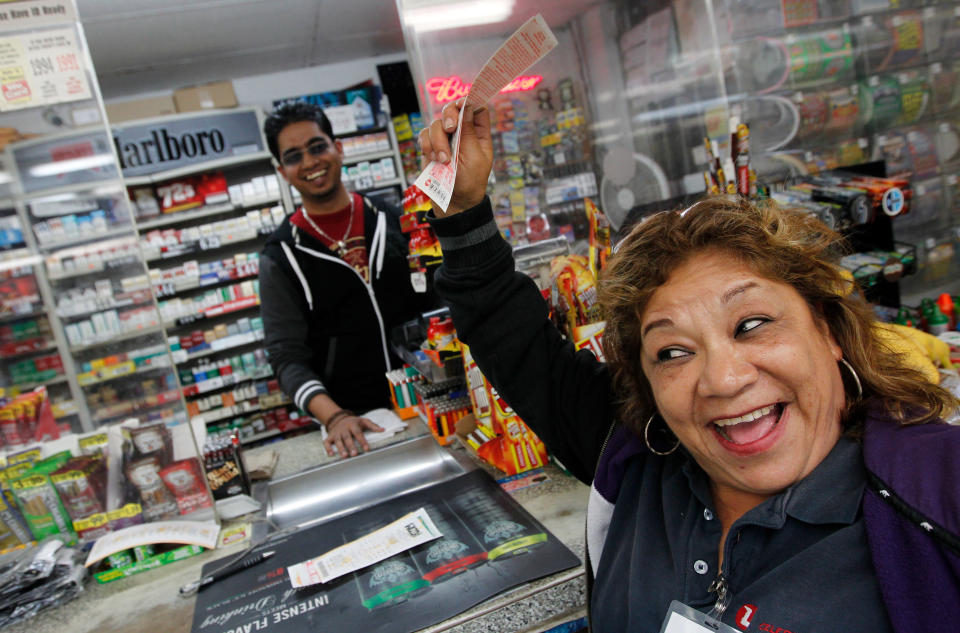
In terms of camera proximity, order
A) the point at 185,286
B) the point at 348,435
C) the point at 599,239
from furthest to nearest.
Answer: the point at 185,286, the point at 348,435, the point at 599,239

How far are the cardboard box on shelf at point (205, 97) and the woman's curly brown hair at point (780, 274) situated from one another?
18.3 feet

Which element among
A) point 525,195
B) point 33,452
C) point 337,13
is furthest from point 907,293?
point 337,13

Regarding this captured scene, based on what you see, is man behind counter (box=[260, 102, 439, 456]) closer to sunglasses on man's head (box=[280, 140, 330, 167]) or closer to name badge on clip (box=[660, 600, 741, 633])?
sunglasses on man's head (box=[280, 140, 330, 167])

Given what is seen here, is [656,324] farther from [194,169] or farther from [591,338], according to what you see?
[194,169]

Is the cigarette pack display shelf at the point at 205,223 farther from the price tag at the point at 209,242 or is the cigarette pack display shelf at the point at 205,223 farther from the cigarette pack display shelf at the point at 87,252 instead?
the cigarette pack display shelf at the point at 87,252

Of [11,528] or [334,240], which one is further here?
[334,240]

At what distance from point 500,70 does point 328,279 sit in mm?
2008

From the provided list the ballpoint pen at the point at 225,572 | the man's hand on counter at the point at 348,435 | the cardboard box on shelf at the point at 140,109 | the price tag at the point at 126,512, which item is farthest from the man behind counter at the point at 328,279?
the cardboard box on shelf at the point at 140,109

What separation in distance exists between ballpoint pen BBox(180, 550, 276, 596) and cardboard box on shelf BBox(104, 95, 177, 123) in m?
5.26

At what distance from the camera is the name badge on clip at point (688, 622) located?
907mm

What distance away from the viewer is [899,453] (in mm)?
856

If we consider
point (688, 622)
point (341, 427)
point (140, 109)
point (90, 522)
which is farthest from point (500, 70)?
point (140, 109)

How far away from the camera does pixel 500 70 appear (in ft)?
3.47

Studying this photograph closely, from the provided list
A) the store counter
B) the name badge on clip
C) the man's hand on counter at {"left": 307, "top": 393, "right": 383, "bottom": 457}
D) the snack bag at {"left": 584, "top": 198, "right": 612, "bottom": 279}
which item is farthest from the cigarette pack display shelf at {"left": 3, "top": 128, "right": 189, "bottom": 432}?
the name badge on clip
